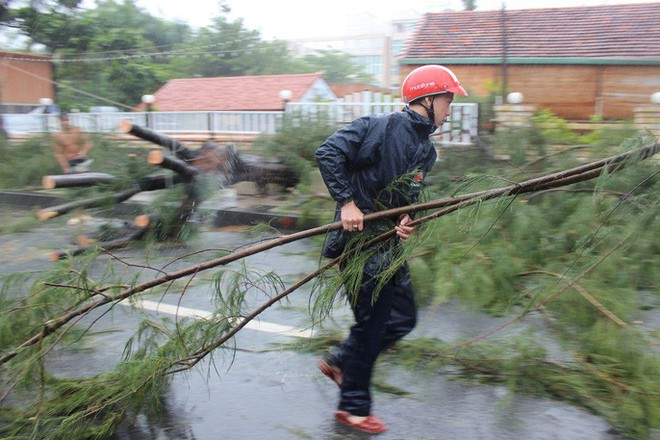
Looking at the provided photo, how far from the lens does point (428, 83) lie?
3172mm

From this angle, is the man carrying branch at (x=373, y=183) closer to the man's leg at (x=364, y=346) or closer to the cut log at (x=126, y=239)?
the man's leg at (x=364, y=346)

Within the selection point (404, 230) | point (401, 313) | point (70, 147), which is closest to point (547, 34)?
point (70, 147)

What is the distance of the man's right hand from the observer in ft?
9.95

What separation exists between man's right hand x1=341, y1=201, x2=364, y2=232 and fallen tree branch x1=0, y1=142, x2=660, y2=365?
50 millimetres

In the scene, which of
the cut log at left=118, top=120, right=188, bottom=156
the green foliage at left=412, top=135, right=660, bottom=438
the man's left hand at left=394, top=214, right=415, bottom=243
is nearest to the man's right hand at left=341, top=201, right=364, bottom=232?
the man's left hand at left=394, top=214, right=415, bottom=243

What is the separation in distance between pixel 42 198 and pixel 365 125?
31.1ft

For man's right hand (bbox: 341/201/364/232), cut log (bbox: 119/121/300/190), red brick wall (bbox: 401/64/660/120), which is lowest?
cut log (bbox: 119/121/300/190)

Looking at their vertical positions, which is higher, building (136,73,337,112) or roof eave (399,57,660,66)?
roof eave (399,57,660,66)

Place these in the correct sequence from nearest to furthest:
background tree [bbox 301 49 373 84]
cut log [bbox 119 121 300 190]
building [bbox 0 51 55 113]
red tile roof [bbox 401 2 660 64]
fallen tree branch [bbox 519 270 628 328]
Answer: fallen tree branch [bbox 519 270 628 328] < cut log [bbox 119 121 300 190] < red tile roof [bbox 401 2 660 64] < building [bbox 0 51 55 113] < background tree [bbox 301 49 373 84]

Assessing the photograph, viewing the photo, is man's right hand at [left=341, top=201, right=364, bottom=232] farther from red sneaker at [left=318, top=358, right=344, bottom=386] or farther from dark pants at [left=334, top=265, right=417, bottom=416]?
red sneaker at [left=318, top=358, right=344, bottom=386]

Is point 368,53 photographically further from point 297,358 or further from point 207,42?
point 297,358

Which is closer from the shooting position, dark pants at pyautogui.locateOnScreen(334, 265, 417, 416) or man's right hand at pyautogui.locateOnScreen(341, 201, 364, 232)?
man's right hand at pyautogui.locateOnScreen(341, 201, 364, 232)

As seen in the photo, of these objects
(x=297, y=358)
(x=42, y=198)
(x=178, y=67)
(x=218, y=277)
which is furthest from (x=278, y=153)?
(x=178, y=67)

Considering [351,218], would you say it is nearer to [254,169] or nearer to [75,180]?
[75,180]
